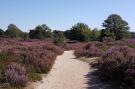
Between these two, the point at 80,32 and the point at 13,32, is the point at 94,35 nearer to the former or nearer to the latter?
the point at 80,32

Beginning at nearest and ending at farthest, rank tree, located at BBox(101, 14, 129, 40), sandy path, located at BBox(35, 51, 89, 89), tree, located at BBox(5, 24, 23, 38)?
sandy path, located at BBox(35, 51, 89, 89) < tree, located at BBox(101, 14, 129, 40) < tree, located at BBox(5, 24, 23, 38)

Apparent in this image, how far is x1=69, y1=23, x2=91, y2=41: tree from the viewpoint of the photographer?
74250mm

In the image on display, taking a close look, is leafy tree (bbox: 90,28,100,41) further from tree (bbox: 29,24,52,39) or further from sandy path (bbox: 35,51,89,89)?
sandy path (bbox: 35,51,89,89)

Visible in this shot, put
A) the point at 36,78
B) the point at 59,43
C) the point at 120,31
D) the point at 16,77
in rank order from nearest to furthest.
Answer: the point at 16,77 < the point at 36,78 < the point at 59,43 < the point at 120,31

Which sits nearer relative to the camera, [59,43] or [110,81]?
[110,81]

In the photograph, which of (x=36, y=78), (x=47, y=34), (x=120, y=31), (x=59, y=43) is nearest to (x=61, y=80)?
(x=36, y=78)

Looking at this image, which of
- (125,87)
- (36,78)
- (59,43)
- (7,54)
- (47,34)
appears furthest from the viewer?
(47,34)

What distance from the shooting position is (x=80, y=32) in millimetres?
75312

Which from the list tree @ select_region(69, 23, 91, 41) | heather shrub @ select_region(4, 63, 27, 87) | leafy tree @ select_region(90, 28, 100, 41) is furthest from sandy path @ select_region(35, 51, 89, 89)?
leafy tree @ select_region(90, 28, 100, 41)

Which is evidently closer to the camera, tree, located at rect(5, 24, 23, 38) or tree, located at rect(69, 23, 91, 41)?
tree, located at rect(69, 23, 91, 41)

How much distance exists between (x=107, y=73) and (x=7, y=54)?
30.3 feet

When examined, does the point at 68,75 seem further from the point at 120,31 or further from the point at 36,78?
the point at 120,31

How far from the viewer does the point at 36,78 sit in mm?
16438

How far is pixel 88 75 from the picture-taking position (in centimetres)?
1836
